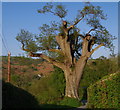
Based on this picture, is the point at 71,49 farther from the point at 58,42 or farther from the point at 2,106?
the point at 2,106

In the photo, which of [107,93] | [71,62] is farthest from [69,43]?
[107,93]

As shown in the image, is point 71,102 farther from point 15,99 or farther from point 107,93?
point 107,93

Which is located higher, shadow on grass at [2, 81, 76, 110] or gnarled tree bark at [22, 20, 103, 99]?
gnarled tree bark at [22, 20, 103, 99]

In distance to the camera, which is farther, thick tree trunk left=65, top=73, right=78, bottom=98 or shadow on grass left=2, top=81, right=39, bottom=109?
thick tree trunk left=65, top=73, right=78, bottom=98

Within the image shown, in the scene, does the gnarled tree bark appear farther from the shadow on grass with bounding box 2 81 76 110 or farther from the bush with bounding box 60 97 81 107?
the shadow on grass with bounding box 2 81 76 110

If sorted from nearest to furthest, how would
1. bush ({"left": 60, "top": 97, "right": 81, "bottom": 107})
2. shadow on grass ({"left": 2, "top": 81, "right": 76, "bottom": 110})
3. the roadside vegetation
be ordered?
shadow on grass ({"left": 2, "top": 81, "right": 76, "bottom": 110}) → the roadside vegetation → bush ({"left": 60, "top": 97, "right": 81, "bottom": 107})

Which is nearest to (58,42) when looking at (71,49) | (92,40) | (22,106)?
(71,49)

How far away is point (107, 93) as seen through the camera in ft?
32.7

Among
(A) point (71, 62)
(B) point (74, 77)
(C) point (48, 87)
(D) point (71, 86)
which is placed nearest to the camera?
(D) point (71, 86)

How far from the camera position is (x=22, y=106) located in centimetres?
1115

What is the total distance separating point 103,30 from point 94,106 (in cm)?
1525

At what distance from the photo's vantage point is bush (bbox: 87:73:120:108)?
980 centimetres

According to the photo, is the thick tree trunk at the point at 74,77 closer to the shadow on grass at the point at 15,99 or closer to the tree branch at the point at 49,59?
the tree branch at the point at 49,59

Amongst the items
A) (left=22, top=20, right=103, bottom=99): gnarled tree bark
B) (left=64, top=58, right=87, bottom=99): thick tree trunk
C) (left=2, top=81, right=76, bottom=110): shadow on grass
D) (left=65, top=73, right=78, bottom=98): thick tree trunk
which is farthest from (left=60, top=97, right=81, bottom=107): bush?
(left=2, top=81, right=76, bottom=110): shadow on grass
